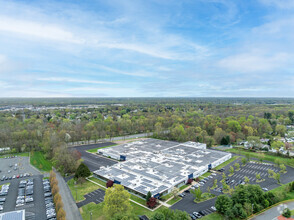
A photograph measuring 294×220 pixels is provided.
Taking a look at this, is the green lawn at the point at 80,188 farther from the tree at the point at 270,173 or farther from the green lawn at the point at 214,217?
the tree at the point at 270,173

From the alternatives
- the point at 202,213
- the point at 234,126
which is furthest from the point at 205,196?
the point at 234,126

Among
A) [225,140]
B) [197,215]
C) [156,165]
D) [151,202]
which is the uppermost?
[225,140]

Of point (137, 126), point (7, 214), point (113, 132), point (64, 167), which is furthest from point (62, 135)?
point (7, 214)

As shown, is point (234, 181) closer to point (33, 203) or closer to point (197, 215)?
point (197, 215)

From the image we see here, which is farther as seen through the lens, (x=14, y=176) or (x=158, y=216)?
(x=14, y=176)

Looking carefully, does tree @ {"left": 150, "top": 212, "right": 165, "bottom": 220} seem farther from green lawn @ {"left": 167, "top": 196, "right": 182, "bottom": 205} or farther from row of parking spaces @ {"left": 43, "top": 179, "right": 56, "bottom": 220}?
row of parking spaces @ {"left": 43, "top": 179, "right": 56, "bottom": 220}

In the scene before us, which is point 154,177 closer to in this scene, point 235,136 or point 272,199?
point 272,199
